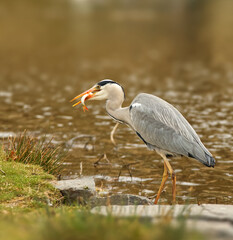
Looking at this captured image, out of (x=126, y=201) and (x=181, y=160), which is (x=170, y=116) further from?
(x=181, y=160)

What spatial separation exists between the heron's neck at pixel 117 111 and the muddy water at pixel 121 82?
4.27 ft

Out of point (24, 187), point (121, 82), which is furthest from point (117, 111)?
point (121, 82)

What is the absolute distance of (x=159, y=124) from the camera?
8.16 m

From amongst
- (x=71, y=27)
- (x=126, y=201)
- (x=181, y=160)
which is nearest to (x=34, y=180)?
(x=126, y=201)

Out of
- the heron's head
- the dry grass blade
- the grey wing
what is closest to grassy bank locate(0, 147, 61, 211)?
the dry grass blade

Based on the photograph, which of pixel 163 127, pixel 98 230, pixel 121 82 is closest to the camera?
pixel 98 230

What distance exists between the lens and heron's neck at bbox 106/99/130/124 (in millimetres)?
8406

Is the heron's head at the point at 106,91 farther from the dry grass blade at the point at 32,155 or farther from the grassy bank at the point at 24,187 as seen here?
the grassy bank at the point at 24,187

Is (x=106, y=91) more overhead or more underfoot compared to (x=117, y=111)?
more overhead

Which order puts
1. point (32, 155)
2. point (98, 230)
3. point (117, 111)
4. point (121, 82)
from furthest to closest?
point (121, 82) → point (32, 155) → point (117, 111) → point (98, 230)

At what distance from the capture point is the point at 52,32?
40.8 meters

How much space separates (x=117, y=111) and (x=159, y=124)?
29.1 inches

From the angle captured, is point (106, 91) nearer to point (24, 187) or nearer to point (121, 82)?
point (24, 187)

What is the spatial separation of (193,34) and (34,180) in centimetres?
3611
